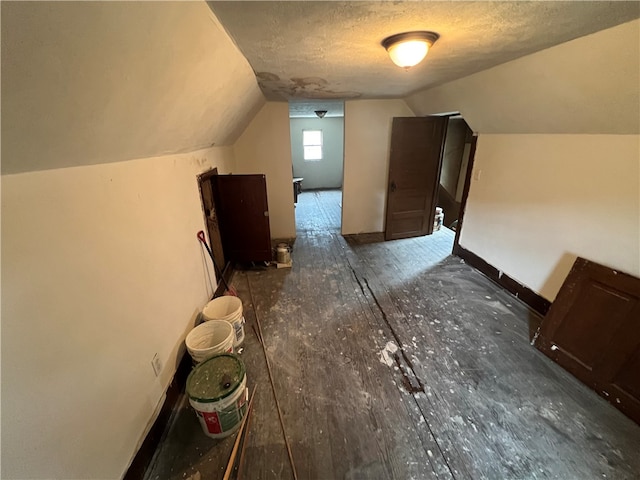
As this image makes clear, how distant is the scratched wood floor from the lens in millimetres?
1446

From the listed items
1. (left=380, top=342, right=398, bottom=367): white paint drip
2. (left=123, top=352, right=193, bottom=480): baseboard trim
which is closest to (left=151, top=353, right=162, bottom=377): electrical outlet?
(left=123, top=352, right=193, bottom=480): baseboard trim

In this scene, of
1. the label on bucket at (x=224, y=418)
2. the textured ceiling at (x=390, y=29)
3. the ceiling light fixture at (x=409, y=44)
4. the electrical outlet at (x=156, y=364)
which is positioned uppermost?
the textured ceiling at (x=390, y=29)

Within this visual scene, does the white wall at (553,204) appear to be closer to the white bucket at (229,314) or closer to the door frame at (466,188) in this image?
the door frame at (466,188)

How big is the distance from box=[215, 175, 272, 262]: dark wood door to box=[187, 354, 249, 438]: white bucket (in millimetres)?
1850

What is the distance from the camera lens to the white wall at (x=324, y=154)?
306 inches

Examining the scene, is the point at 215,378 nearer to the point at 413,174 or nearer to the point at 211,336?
the point at 211,336

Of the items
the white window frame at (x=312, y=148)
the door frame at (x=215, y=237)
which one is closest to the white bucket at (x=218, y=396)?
the door frame at (x=215, y=237)

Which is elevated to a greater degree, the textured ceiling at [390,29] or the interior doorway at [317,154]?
the textured ceiling at [390,29]

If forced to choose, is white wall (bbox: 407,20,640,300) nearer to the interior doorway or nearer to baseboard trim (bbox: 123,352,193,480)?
baseboard trim (bbox: 123,352,193,480)

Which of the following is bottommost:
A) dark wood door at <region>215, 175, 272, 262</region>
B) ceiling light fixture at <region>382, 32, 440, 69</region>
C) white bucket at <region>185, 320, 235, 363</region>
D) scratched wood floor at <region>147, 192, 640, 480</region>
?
scratched wood floor at <region>147, 192, 640, 480</region>

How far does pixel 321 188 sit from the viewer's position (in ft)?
27.4

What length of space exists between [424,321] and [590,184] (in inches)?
68.1

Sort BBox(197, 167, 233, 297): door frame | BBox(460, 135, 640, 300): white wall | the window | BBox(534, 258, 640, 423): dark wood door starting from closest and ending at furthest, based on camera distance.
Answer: BBox(534, 258, 640, 423): dark wood door → BBox(460, 135, 640, 300): white wall → BBox(197, 167, 233, 297): door frame → the window

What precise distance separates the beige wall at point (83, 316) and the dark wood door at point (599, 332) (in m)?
2.87
